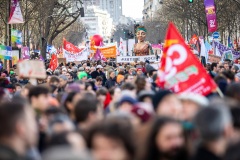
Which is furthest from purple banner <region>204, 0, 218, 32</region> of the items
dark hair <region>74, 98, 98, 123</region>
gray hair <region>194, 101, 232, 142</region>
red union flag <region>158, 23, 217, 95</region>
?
gray hair <region>194, 101, 232, 142</region>

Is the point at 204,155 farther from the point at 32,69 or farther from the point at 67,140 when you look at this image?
the point at 32,69

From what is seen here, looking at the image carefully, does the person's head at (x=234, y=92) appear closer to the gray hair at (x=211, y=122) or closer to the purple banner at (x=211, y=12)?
the gray hair at (x=211, y=122)

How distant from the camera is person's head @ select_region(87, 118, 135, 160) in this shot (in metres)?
5.02

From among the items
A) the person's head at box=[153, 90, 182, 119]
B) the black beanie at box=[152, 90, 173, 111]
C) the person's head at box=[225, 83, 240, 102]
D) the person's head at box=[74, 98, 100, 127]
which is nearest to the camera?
the person's head at box=[74, 98, 100, 127]

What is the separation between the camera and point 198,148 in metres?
5.69

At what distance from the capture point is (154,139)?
18.6ft

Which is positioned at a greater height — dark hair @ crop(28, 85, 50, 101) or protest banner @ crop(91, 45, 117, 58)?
protest banner @ crop(91, 45, 117, 58)

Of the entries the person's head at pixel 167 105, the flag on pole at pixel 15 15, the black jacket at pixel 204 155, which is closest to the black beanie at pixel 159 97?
the person's head at pixel 167 105

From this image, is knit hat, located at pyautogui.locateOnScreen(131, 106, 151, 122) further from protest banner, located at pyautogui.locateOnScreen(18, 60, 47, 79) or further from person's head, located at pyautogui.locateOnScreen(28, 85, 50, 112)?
protest banner, located at pyautogui.locateOnScreen(18, 60, 47, 79)

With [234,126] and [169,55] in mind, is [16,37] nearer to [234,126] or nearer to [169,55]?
[169,55]

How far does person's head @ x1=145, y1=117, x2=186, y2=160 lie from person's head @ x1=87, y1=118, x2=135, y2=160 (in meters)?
0.30

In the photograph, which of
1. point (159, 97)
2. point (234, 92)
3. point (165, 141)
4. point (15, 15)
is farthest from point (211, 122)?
point (15, 15)

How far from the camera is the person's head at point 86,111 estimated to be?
7165mm

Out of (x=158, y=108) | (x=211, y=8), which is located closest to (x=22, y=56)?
(x=211, y=8)
